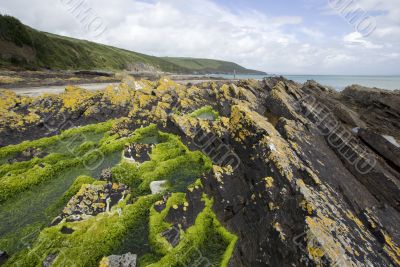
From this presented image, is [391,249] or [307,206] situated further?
[391,249]

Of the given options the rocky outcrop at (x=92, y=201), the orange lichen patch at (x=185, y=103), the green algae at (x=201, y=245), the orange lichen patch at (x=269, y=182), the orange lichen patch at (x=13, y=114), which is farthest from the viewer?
the orange lichen patch at (x=185, y=103)

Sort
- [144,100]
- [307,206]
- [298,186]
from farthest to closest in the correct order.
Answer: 1. [144,100]
2. [298,186]
3. [307,206]

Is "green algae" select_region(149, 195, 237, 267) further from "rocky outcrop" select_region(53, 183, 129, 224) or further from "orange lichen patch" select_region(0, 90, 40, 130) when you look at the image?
"orange lichen patch" select_region(0, 90, 40, 130)

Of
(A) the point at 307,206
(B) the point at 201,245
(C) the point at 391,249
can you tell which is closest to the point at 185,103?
(B) the point at 201,245

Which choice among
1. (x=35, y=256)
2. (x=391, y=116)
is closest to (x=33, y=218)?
(x=35, y=256)

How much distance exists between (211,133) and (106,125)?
34.7 ft

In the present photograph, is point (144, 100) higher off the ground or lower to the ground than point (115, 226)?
lower

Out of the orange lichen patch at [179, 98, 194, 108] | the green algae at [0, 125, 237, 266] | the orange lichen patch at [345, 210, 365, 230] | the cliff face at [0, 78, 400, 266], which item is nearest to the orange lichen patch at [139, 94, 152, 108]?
the orange lichen patch at [179, 98, 194, 108]

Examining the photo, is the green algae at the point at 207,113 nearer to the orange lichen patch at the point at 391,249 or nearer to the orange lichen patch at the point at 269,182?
the orange lichen patch at the point at 269,182

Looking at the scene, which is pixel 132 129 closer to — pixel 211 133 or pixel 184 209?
pixel 211 133

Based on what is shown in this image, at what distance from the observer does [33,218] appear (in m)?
11.2

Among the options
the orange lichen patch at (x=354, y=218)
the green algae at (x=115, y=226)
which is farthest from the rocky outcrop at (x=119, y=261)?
the orange lichen patch at (x=354, y=218)

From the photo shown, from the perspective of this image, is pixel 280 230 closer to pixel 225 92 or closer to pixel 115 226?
pixel 115 226

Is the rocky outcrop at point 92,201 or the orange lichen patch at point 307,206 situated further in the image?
the rocky outcrop at point 92,201
